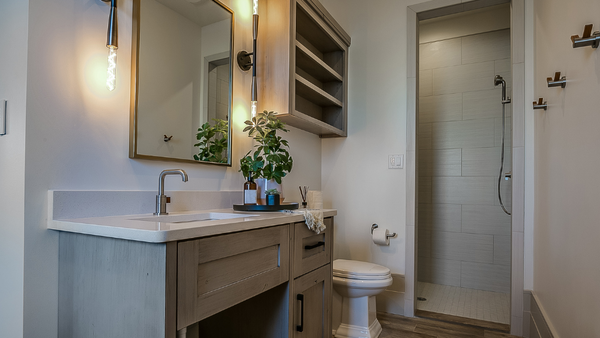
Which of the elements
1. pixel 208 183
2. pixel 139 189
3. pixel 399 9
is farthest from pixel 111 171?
pixel 399 9

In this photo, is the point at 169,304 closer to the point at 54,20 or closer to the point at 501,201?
the point at 54,20

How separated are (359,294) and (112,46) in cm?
A: 180

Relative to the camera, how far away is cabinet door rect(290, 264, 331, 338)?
1.58m

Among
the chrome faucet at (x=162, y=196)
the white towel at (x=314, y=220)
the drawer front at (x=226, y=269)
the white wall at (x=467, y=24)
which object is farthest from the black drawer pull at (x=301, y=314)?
the white wall at (x=467, y=24)

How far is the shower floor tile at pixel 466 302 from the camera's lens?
8.57ft

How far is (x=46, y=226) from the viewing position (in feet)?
3.82

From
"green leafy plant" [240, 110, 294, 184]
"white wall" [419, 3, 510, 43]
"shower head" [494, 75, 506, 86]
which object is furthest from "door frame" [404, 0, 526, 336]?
"green leafy plant" [240, 110, 294, 184]

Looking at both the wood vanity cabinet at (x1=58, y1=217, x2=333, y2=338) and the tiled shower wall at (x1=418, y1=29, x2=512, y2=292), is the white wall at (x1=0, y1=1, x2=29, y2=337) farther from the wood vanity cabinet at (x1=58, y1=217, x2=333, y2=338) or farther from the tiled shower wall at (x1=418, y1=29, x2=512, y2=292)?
the tiled shower wall at (x1=418, y1=29, x2=512, y2=292)

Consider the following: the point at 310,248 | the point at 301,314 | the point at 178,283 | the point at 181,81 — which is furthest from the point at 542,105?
the point at 178,283

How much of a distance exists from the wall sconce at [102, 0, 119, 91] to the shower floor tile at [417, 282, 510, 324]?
2555 millimetres

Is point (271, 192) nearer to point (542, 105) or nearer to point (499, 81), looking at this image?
point (542, 105)

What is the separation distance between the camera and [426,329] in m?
2.34

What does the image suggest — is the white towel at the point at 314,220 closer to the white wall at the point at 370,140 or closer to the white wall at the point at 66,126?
the white wall at the point at 66,126

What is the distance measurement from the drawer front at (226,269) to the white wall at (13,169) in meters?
0.57
